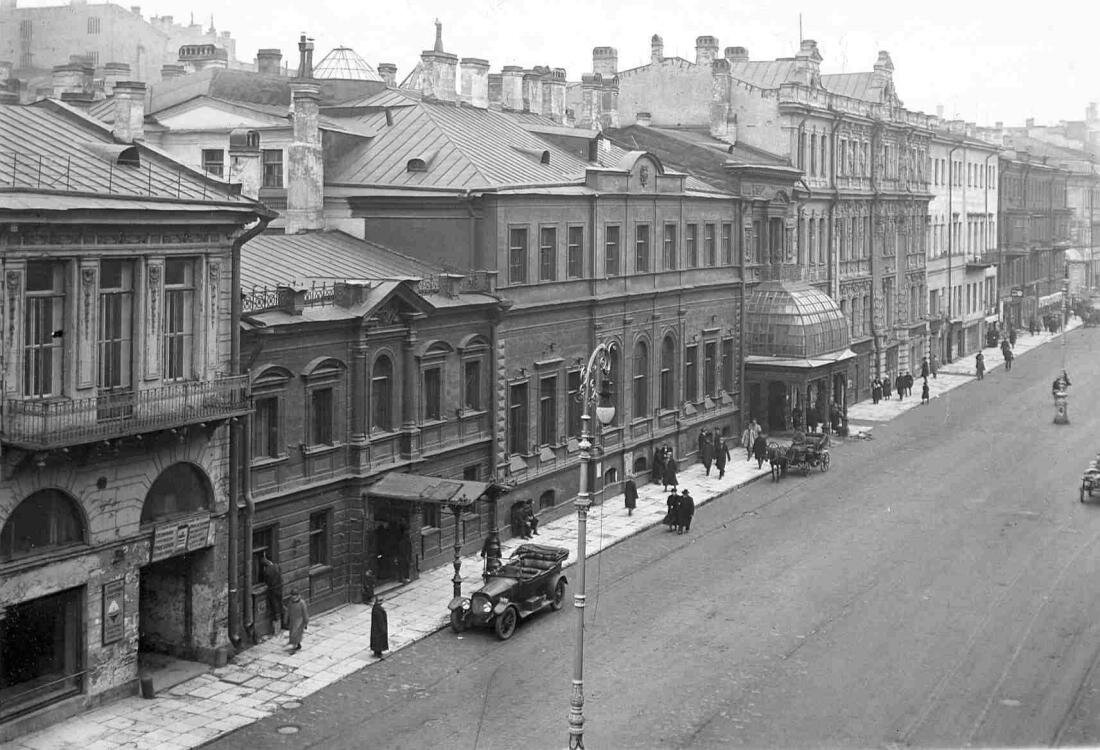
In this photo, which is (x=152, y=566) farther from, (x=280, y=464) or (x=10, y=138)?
(x=10, y=138)

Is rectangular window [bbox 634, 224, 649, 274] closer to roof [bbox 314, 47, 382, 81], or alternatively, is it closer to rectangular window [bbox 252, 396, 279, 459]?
roof [bbox 314, 47, 382, 81]

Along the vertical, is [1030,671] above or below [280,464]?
below

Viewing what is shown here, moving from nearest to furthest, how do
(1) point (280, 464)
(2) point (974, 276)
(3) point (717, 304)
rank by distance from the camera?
(1) point (280, 464), (3) point (717, 304), (2) point (974, 276)

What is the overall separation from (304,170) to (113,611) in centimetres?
1821

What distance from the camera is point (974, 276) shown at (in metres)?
97.1

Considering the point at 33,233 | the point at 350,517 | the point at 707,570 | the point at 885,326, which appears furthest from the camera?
the point at 885,326

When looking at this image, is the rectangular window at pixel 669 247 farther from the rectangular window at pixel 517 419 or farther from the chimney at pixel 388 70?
the chimney at pixel 388 70

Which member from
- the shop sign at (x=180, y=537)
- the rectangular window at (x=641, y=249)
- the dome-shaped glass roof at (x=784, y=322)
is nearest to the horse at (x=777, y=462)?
the dome-shaped glass roof at (x=784, y=322)

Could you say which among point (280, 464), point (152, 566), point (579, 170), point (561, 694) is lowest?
point (561, 694)

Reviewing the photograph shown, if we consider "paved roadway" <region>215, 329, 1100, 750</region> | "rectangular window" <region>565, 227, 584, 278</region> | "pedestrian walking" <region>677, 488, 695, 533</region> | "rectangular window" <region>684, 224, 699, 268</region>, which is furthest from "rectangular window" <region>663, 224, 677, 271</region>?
"pedestrian walking" <region>677, 488, 695, 533</region>

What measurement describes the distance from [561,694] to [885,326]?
53.0 m

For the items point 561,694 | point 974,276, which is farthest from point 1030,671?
point 974,276

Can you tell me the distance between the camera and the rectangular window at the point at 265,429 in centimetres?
3181

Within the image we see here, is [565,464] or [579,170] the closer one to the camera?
[565,464]
